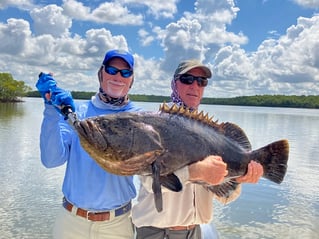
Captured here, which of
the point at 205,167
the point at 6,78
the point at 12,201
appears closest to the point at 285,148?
the point at 205,167

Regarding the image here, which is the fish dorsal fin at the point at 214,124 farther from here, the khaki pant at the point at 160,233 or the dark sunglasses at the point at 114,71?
the khaki pant at the point at 160,233

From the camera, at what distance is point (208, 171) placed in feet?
11.1

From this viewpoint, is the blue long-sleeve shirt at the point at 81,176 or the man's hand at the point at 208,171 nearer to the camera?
the man's hand at the point at 208,171

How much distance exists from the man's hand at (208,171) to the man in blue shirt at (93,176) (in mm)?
1026

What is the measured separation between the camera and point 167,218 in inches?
155

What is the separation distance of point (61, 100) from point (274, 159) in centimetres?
211

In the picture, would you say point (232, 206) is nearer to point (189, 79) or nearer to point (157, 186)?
point (189, 79)

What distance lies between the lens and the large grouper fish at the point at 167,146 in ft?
10.4

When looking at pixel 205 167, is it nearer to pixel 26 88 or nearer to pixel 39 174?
pixel 39 174

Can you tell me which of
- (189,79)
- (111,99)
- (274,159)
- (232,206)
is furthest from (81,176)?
(232,206)

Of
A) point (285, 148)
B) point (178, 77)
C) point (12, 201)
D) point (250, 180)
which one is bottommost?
point (12, 201)

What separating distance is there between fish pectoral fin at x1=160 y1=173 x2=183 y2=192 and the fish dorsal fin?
26.1 inches

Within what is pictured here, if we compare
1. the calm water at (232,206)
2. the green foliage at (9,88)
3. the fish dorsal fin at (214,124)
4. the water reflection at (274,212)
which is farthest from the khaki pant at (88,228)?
the green foliage at (9,88)

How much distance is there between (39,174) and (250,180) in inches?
518
